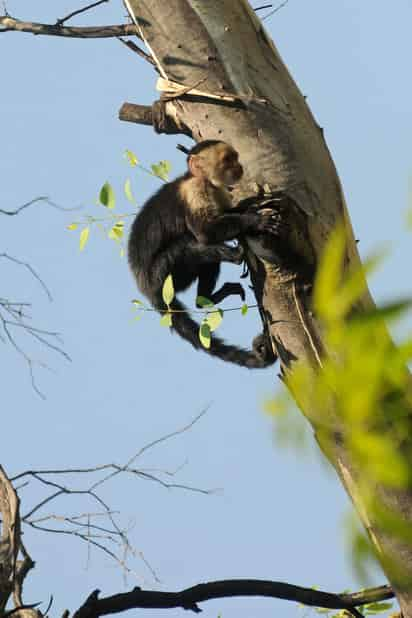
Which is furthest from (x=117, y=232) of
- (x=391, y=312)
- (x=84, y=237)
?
(x=391, y=312)

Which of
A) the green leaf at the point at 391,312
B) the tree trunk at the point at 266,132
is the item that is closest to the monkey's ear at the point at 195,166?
the tree trunk at the point at 266,132

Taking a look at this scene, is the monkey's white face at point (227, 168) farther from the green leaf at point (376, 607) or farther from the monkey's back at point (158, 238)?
the green leaf at point (376, 607)

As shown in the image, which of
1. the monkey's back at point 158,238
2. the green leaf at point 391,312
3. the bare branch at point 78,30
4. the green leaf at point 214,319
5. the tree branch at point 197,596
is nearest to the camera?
the green leaf at point 391,312

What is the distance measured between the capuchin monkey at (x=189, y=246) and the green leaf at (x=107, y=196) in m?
0.34

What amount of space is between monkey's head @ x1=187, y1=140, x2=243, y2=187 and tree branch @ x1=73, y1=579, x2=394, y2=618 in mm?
1171

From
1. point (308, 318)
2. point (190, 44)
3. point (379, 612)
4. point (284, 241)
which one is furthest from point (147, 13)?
point (379, 612)

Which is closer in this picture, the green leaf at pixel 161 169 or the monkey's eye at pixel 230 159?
the monkey's eye at pixel 230 159

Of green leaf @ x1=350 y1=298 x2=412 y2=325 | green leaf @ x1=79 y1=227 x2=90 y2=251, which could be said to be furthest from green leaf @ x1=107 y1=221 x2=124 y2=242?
green leaf @ x1=350 y1=298 x2=412 y2=325

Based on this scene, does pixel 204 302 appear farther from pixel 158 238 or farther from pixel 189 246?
pixel 158 238

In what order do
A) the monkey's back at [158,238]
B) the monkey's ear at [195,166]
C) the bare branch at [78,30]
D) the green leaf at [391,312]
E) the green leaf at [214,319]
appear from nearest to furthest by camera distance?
the green leaf at [391,312], the green leaf at [214,319], the bare branch at [78,30], the monkey's ear at [195,166], the monkey's back at [158,238]

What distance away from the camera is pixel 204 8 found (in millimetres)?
2438

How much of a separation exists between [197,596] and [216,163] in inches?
58.5

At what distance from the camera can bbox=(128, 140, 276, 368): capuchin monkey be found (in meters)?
3.27

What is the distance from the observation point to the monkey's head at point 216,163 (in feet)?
8.72
